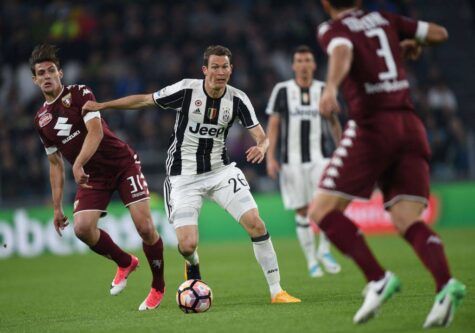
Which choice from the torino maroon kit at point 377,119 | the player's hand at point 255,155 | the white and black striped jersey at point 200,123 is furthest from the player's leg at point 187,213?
the torino maroon kit at point 377,119

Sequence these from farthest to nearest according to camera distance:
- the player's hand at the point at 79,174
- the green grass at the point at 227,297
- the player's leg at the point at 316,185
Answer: the player's leg at the point at 316,185
the player's hand at the point at 79,174
the green grass at the point at 227,297

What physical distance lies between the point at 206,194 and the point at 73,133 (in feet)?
4.87

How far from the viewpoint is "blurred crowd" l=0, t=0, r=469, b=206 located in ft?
62.6

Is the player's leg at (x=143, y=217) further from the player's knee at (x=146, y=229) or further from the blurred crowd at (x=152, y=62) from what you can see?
the blurred crowd at (x=152, y=62)

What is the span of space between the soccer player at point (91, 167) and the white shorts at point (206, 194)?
467 millimetres

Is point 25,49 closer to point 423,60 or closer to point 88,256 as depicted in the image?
point 88,256

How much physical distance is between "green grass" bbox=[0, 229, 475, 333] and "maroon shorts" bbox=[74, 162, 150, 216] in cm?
104

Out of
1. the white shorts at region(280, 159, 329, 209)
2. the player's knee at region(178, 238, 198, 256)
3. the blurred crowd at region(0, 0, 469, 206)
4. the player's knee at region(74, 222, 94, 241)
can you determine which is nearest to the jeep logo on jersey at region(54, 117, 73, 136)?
the player's knee at region(74, 222, 94, 241)

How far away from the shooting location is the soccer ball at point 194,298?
789 cm

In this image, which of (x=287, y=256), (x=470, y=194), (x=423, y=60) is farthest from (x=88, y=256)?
(x=423, y=60)

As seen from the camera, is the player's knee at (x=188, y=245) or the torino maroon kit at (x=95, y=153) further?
the torino maroon kit at (x=95, y=153)

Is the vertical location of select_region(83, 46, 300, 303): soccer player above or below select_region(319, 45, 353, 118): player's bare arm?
below

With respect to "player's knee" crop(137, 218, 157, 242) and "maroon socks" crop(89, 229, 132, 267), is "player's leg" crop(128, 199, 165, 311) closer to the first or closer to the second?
"player's knee" crop(137, 218, 157, 242)

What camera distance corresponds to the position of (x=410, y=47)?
646 cm
